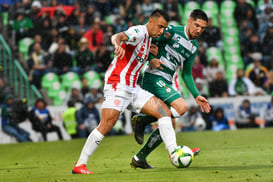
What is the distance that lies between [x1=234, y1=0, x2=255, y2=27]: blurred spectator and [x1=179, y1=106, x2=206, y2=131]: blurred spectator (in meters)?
6.26

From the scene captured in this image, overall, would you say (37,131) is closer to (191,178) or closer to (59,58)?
(59,58)

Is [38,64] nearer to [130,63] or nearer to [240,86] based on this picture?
[240,86]

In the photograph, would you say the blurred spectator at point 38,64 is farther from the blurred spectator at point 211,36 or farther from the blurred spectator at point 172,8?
the blurred spectator at point 211,36

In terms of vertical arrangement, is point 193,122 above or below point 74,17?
below

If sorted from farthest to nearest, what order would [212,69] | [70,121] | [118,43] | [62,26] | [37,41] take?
1. [62,26]
2. [212,69]
3. [37,41]
4. [70,121]
5. [118,43]

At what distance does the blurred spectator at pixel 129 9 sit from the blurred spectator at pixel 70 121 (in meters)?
5.51

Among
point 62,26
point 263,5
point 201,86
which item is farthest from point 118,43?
point 263,5

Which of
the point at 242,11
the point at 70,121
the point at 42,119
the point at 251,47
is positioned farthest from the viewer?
the point at 242,11

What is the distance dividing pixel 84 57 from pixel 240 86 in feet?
17.4

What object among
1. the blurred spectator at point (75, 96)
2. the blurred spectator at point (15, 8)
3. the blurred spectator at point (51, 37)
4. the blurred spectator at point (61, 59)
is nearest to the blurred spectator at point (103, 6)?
the blurred spectator at point (51, 37)

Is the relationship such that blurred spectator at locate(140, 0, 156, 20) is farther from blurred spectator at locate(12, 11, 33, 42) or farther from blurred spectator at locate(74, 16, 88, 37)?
blurred spectator at locate(12, 11, 33, 42)

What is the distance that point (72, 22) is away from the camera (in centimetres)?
2239

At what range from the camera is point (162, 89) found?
8.97 m

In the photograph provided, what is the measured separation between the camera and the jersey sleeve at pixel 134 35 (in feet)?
26.0
